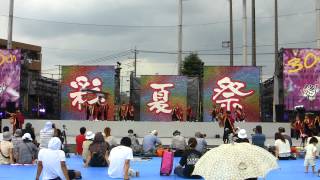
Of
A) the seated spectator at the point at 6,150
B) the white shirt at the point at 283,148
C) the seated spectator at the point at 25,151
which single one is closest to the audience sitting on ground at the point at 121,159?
the seated spectator at the point at 25,151

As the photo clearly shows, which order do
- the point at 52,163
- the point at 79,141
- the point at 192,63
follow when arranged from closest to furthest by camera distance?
the point at 52,163 < the point at 79,141 < the point at 192,63

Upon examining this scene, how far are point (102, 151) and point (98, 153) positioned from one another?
16 cm

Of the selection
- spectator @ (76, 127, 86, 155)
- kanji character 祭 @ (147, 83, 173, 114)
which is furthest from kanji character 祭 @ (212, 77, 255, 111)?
spectator @ (76, 127, 86, 155)

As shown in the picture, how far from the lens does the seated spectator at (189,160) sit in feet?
41.7

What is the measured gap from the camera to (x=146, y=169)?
15.5m

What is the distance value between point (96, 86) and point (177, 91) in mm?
4891

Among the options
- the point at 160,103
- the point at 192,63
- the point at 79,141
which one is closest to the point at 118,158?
the point at 79,141

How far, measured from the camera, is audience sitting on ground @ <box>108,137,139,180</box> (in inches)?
463

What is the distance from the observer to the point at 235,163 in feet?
23.0

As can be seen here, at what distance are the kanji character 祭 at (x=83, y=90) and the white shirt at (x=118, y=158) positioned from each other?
20.1 m

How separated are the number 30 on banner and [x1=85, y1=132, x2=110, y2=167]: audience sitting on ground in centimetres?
1784

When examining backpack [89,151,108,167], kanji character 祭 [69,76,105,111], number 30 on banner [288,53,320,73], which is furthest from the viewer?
kanji character 祭 [69,76,105,111]

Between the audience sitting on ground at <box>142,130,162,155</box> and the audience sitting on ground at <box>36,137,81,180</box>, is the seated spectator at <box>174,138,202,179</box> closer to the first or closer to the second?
the audience sitting on ground at <box>36,137,81,180</box>

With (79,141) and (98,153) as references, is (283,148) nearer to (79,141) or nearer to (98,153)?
(98,153)
